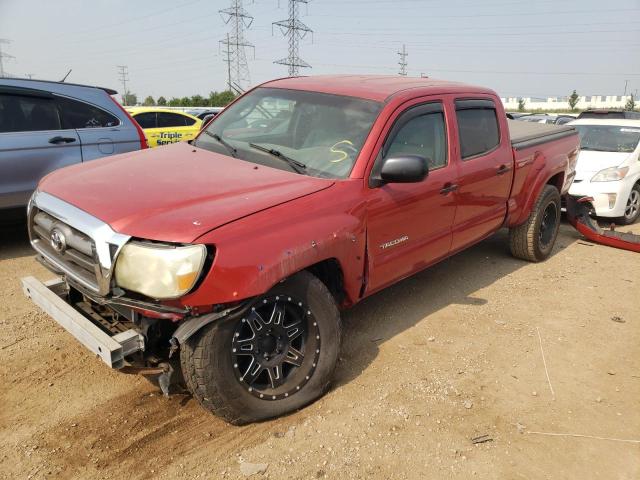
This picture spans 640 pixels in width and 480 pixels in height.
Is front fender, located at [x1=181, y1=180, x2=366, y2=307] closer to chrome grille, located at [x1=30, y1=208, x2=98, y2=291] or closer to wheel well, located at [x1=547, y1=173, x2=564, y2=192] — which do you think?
chrome grille, located at [x1=30, y1=208, x2=98, y2=291]

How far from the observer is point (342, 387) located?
327 centimetres

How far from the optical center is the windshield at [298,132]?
3.39 m

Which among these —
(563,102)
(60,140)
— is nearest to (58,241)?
(60,140)

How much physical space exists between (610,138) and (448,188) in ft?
19.3

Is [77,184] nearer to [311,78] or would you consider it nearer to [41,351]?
[41,351]

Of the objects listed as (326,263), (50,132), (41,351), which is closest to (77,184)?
(41,351)

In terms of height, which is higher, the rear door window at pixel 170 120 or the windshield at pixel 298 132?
the windshield at pixel 298 132

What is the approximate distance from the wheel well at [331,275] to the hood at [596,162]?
592 centimetres

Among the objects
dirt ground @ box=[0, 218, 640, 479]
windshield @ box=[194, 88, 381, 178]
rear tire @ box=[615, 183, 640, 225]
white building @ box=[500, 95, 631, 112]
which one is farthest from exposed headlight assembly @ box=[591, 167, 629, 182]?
white building @ box=[500, 95, 631, 112]

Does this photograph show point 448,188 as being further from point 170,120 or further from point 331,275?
point 170,120

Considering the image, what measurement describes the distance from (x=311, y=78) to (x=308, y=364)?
2483 millimetres

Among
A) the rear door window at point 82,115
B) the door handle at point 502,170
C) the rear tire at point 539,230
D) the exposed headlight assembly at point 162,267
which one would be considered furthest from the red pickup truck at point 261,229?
the rear door window at point 82,115

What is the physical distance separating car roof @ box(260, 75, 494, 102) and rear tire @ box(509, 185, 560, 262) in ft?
5.49

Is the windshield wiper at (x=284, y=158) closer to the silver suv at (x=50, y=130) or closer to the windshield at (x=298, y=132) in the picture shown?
the windshield at (x=298, y=132)
